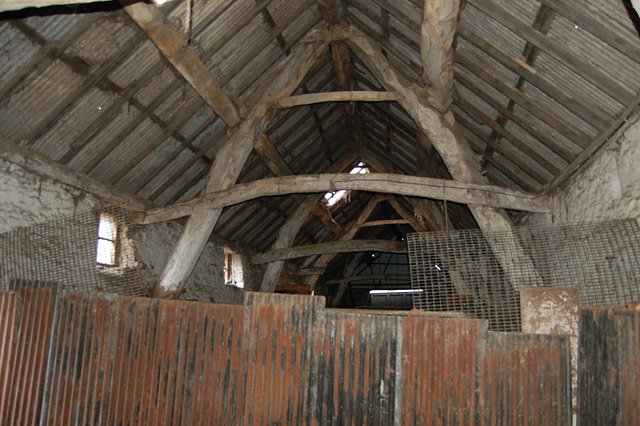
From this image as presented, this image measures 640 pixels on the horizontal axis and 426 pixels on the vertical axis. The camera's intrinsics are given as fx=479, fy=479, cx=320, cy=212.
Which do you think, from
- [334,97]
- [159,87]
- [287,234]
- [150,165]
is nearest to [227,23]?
[159,87]

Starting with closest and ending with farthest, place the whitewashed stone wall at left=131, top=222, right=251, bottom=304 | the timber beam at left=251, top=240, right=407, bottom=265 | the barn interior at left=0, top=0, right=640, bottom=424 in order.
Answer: the barn interior at left=0, top=0, right=640, bottom=424
the whitewashed stone wall at left=131, top=222, right=251, bottom=304
the timber beam at left=251, top=240, right=407, bottom=265

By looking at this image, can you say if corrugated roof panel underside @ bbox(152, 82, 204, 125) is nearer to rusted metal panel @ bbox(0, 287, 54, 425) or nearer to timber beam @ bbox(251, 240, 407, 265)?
rusted metal panel @ bbox(0, 287, 54, 425)

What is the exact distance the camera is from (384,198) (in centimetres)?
1255

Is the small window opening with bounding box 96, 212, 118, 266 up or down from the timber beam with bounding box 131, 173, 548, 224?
down

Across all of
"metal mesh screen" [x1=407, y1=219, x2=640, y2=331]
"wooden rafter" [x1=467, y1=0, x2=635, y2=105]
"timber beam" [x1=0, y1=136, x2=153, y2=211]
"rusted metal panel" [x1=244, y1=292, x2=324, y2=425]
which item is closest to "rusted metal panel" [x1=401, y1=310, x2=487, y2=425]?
"metal mesh screen" [x1=407, y1=219, x2=640, y2=331]

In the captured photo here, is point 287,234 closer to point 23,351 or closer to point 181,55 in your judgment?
point 181,55

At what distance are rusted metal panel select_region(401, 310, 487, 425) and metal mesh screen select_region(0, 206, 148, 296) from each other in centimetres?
329

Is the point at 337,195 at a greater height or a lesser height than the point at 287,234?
greater

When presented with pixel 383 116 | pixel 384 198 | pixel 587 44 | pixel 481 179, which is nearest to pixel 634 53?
pixel 587 44

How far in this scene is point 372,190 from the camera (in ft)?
21.6

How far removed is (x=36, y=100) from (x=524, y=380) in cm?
566

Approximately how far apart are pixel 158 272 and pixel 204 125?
272cm

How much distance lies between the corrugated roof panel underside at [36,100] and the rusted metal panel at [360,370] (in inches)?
158

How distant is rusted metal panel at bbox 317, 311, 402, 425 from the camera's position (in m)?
4.00
